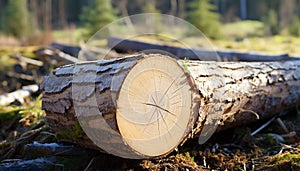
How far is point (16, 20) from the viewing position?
20109 mm

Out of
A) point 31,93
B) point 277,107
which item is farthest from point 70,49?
point 277,107

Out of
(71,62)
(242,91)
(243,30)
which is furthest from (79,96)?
(243,30)

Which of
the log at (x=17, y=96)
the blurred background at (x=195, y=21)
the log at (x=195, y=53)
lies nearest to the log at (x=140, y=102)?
the log at (x=17, y=96)

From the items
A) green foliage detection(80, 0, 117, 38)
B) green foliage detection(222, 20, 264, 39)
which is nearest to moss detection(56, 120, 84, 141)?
green foliage detection(80, 0, 117, 38)

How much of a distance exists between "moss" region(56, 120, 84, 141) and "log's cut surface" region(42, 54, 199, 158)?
0.03 feet

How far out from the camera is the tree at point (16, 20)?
20062 mm

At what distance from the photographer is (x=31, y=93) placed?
6449mm

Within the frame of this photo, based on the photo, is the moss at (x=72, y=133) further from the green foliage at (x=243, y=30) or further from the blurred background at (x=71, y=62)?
the green foliage at (x=243, y=30)

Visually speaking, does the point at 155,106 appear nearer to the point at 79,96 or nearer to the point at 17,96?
the point at 79,96

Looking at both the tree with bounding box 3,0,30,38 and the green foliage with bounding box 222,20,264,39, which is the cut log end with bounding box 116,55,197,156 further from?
the tree with bounding box 3,0,30,38

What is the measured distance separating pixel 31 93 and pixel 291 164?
4549mm

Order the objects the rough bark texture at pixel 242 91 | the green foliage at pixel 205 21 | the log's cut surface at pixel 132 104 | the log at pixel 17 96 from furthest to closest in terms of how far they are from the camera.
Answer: the green foliage at pixel 205 21 → the log at pixel 17 96 → the rough bark texture at pixel 242 91 → the log's cut surface at pixel 132 104

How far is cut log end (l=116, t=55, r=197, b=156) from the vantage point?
257 cm

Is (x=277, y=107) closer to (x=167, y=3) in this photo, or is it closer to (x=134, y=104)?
(x=134, y=104)
